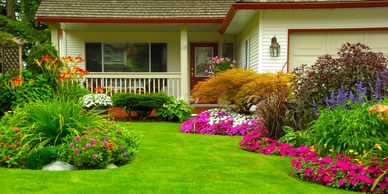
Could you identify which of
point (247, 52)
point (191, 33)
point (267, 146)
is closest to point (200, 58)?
point (191, 33)

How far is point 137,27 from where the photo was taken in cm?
1634

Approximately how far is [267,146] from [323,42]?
19.4 ft

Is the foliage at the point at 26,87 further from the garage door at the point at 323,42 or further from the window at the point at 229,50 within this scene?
the window at the point at 229,50

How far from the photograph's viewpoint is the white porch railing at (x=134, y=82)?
1512 centimetres

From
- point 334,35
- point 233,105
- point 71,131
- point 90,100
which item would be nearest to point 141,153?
point 71,131

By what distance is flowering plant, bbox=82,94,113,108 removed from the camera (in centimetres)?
1262

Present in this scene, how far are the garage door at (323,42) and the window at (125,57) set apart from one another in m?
6.12

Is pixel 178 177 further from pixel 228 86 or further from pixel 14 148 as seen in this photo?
pixel 228 86

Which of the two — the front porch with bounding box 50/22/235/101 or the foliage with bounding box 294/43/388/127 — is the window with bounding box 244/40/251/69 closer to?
the front porch with bounding box 50/22/235/101

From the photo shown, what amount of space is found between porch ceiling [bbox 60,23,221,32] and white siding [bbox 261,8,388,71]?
3.86m

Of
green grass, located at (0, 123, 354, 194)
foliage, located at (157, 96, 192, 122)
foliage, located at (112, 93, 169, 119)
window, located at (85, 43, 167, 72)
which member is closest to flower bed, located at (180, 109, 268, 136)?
foliage, located at (157, 96, 192, 122)

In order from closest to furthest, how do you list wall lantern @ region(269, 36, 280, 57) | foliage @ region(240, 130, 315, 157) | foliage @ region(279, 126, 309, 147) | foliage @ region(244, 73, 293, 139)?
foliage @ region(240, 130, 315, 157)
foliage @ region(279, 126, 309, 147)
foliage @ region(244, 73, 293, 139)
wall lantern @ region(269, 36, 280, 57)

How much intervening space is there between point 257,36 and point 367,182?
27.3 ft

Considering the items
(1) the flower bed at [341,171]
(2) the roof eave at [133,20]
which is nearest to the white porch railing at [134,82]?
(2) the roof eave at [133,20]
